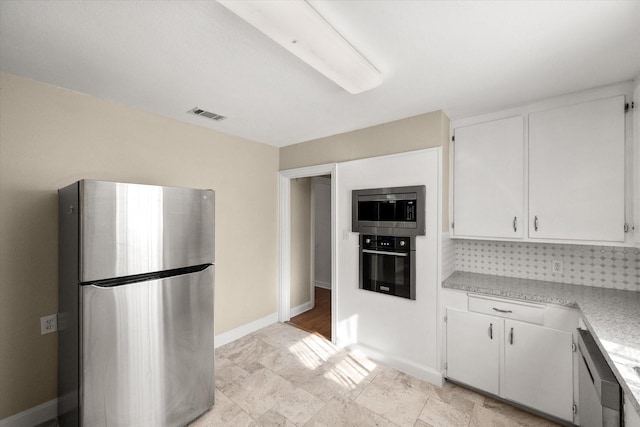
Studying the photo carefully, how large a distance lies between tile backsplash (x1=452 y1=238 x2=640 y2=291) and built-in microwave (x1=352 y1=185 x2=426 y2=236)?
351 mm

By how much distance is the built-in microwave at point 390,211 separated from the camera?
238cm

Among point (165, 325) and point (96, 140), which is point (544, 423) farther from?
point (96, 140)

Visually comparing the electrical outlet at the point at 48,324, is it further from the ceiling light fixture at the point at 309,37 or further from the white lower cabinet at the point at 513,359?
the white lower cabinet at the point at 513,359

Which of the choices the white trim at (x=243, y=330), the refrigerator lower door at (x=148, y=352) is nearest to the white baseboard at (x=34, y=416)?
the refrigerator lower door at (x=148, y=352)

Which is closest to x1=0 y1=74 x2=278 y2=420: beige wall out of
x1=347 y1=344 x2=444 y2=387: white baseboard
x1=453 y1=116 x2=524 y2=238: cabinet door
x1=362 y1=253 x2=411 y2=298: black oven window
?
x1=362 y1=253 x2=411 y2=298: black oven window

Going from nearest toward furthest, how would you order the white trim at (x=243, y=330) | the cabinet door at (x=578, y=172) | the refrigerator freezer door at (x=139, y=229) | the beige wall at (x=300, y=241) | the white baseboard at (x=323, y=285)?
the refrigerator freezer door at (x=139, y=229) < the cabinet door at (x=578, y=172) < the white trim at (x=243, y=330) < the beige wall at (x=300, y=241) < the white baseboard at (x=323, y=285)

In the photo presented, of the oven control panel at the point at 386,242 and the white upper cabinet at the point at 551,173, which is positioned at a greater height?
the white upper cabinet at the point at 551,173

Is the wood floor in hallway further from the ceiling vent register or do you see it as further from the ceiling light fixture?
the ceiling light fixture

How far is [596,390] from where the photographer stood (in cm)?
127

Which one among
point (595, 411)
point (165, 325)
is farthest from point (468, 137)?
point (165, 325)

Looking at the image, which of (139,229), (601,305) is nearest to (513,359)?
(601,305)

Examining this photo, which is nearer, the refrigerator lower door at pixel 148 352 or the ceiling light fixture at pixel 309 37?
the ceiling light fixture at pixel 309 37

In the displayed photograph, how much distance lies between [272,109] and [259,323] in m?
2.53

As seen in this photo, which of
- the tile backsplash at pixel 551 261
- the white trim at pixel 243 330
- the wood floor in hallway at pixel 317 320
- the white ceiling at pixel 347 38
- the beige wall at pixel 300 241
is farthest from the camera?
the beige wall at pixel 300 241
